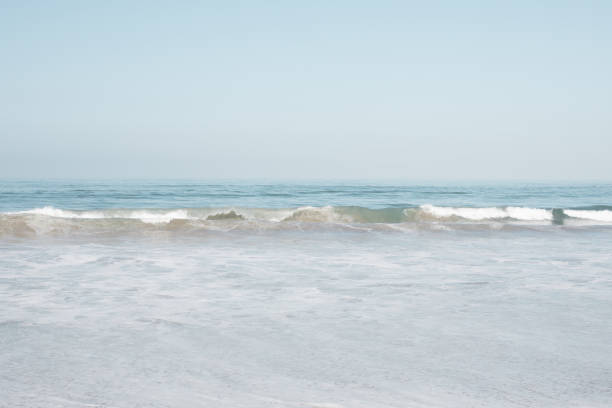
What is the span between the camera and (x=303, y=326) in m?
4.04

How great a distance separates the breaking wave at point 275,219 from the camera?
467 inches

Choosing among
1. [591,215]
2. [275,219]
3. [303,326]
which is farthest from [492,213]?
[303,326]

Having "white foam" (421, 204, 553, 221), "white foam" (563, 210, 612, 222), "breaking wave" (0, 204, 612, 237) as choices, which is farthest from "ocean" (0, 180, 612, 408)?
"white foam" (563, 210, 612, 222)

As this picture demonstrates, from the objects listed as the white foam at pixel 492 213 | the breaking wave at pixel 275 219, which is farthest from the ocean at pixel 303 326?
the white foam at pixel 492 213

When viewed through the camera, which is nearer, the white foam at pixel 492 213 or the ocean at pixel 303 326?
the ocean at pixel 303 326

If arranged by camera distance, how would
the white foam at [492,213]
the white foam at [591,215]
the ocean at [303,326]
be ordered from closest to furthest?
the ocean at [303,326]
the white foam at [591,215]
the white foam at [492,213]

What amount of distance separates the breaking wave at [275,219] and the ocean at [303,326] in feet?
7.42

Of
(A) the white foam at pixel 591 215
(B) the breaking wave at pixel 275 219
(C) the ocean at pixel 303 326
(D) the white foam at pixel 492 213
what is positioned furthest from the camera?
(D) the white foam at pixel 492 213

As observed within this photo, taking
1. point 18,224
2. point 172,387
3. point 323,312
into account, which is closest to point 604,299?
point 323,312

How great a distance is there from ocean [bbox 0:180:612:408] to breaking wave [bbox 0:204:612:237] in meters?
2.26

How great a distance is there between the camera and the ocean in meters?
2.70

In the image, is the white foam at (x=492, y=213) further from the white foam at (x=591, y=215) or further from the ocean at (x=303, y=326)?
the ocean at (x=303, y=326)

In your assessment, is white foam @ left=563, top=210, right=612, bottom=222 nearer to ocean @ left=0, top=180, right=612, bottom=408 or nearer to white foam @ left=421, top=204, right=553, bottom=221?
white foam @ left=421, top=204, right=553, bottom=221

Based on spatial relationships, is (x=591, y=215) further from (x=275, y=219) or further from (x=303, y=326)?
(x=303, y=326)
